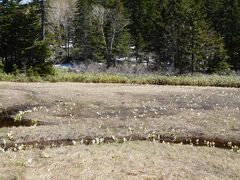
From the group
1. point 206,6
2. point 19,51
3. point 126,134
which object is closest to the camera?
point 126,134

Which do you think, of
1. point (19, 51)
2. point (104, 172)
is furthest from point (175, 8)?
point (104, 172)

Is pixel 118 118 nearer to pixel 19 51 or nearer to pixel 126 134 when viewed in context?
pixel 126 134

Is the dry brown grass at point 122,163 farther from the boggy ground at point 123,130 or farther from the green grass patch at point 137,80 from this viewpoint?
the green grass patch at point 137,80

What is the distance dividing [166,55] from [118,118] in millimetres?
51037

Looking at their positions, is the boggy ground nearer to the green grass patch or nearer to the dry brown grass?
the dry brown grass

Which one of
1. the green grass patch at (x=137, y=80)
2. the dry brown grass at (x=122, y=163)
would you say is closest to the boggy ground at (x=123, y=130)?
the dry brown grass at (x=122, y=163)

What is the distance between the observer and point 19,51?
4153 cm

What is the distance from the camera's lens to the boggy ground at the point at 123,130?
41.3 ft

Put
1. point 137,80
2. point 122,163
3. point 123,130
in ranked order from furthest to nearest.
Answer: point 137,80 < point 123,130 < point 122,163

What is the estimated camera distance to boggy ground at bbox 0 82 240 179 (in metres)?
12.6

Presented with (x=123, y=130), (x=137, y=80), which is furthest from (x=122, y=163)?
(x=137, y=80)

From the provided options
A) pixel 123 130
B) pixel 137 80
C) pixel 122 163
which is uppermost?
pixel 137 80

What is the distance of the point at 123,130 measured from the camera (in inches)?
701

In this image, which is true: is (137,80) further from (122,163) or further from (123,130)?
(122,163)
